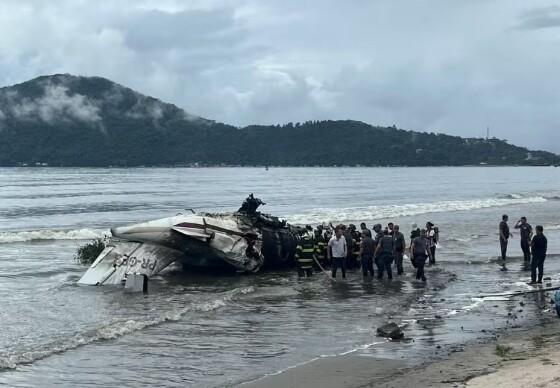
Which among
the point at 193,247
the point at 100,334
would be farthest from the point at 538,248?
the point at 100,334

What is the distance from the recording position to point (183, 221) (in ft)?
70.8

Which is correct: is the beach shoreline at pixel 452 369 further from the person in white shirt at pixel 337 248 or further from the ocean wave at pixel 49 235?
the ocean wave at pixel 49 235

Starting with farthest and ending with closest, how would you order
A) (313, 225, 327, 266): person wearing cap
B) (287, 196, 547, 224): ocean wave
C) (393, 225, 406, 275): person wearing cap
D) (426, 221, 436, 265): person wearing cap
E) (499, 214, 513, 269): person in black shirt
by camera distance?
(287, 196, 547, 224): ocean wave < (499, 214, 513, 269): person in black shirt < (426, 221, 436, 265): person wearing cap < (313, 225, 327, 266): person wearing cap < (393, 225, 406, 275): person wearing cap

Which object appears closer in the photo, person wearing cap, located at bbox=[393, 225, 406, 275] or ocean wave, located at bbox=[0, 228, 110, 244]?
person wearing cap, located at bbox=[393, 225, 406, 275]

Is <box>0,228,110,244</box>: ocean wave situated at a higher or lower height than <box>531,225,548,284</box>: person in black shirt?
lower

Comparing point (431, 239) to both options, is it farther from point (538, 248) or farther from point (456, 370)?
point (456, 370)

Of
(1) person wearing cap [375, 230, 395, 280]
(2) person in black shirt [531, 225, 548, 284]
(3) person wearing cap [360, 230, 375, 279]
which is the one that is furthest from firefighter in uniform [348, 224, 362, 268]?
(2) person in black shirt [531, 225, 548, 284]

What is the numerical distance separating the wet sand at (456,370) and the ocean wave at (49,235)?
91.0 feet

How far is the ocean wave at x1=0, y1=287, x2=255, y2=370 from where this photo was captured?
39.1 feet

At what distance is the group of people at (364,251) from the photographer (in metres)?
20.0

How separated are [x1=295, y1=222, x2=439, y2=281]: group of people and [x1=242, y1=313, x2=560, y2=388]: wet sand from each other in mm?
7652

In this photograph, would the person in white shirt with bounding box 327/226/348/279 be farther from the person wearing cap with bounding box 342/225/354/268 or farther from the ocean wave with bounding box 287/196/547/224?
the ocean wave with bounding box 287/196/547/224

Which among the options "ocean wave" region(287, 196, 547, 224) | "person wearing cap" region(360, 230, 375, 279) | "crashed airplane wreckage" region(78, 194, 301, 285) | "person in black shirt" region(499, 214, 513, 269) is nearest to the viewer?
"person wearing cap" region(360, 230, 375, 279)

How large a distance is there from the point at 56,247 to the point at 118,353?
2235cm
